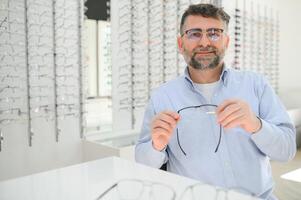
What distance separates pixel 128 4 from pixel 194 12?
173 cm

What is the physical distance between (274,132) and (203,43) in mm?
463

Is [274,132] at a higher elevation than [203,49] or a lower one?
lower

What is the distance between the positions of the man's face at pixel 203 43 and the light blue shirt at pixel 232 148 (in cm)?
13

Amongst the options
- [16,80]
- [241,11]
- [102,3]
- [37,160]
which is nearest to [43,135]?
[37,160]

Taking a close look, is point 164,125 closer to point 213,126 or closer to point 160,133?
point 160,133

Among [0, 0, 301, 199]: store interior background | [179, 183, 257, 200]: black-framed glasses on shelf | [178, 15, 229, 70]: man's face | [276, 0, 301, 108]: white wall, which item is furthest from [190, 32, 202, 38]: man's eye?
[276, 0, 301, 108]: white wall

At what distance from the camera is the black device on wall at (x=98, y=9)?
8.99ft

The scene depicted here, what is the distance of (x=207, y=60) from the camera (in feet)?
4.53

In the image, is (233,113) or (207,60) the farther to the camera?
(207,60)

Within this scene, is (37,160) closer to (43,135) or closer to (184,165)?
(43,135)

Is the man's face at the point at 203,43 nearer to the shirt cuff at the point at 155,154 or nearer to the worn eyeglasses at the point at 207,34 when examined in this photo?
the worn eyeglasses at the point at 207,34

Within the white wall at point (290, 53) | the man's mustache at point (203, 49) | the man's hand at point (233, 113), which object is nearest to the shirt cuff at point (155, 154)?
the man's hand at point (233, 113)

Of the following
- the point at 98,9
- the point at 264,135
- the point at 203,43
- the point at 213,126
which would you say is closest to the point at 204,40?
the point at 203,43

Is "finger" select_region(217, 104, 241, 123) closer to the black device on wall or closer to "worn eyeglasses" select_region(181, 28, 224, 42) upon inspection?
"worn eyeglasses" select_region(181, 28, 224, 42)
